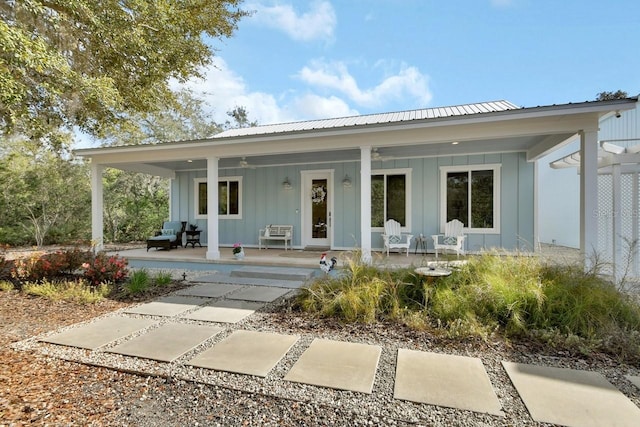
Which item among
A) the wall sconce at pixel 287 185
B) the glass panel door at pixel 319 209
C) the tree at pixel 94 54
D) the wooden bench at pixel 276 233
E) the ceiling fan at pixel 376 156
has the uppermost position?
the tree at pixel 94 54

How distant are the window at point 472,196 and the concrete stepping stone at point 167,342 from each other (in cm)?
629

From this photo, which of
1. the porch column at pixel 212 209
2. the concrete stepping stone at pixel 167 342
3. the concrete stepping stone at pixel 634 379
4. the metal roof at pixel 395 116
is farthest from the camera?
the metal roof at pixel 395 116

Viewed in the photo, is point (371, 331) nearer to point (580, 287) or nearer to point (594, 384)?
point (594, 384)

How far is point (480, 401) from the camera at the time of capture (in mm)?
1927

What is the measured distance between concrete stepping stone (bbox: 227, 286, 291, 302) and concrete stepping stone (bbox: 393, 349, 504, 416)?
2162mm

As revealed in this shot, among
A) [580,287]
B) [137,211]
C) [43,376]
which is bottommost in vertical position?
[43,376]

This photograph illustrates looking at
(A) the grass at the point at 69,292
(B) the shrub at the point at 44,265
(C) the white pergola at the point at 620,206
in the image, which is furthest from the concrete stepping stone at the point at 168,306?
(C) the white pergola at the point at 620,206

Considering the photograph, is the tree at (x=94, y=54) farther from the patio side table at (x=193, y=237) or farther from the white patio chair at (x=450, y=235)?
the white patio chair at (x=450, y=235)

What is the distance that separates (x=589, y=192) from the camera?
459 centimetres

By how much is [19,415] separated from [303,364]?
5.62 feet

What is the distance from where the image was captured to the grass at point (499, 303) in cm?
285

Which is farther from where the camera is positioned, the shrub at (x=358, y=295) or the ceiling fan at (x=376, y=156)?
the ceiling fan at (x=376, y=156)

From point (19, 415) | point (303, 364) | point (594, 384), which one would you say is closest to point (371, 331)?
point (303, 364)

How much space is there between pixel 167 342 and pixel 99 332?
823 mm
